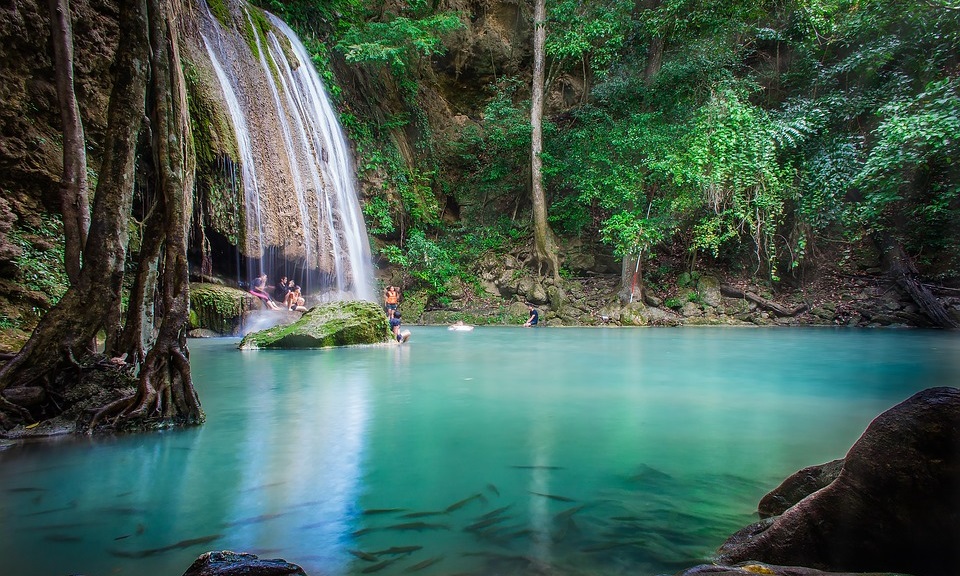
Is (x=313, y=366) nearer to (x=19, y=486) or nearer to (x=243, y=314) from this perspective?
(x=19, y=486)

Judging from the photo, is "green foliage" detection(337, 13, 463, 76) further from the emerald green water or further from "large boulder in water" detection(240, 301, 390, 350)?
the emerald green water

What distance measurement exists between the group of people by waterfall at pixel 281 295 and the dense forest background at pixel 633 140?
1492 millimetres

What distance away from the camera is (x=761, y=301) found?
1678cm

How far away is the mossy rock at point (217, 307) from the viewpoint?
35.9 ft

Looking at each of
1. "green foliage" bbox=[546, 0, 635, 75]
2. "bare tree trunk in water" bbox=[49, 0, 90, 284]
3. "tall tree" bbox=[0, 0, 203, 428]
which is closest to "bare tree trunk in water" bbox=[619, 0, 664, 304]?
"green foliage" bbox=[546, 0, 635, 75]

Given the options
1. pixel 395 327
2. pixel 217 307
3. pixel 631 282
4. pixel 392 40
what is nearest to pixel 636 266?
pixel 631 282

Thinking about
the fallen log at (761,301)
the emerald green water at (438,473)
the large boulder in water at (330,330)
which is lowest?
the emerald green water at (438,473)

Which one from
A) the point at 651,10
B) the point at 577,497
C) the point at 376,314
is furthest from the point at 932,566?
the point at 651,10

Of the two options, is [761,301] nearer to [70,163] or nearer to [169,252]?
[169,252]

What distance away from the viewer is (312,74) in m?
A: 14.8

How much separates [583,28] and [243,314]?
1457cm

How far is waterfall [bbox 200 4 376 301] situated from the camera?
37.6 feet

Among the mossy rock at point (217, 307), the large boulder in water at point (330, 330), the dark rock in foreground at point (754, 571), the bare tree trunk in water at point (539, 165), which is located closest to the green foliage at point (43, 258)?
the large boulder in water at point (330, 330)

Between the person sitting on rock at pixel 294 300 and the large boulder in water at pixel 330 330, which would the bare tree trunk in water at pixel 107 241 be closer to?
the large boulder in water at pixel 330 330
